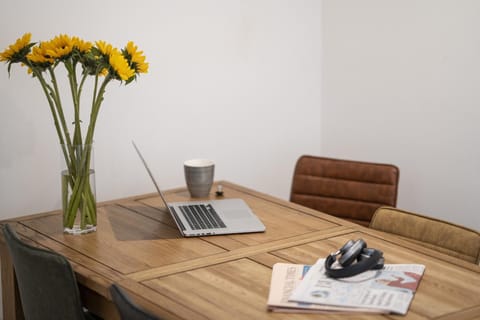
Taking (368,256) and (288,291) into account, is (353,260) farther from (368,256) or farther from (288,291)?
(288,291)

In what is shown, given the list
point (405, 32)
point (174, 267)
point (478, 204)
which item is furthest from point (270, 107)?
point (174, 267)

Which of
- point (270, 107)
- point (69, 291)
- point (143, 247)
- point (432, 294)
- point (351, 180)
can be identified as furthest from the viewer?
point (270, 107)

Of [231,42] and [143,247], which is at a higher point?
[231,42]

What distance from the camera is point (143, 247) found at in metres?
2.36

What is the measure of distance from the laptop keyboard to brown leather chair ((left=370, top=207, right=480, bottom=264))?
0.54m

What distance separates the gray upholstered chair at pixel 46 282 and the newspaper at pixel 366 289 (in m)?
0.61

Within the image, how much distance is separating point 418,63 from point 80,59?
5.51 feet

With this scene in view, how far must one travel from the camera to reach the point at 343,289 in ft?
6.38

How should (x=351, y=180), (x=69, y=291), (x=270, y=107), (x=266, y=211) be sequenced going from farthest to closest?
1. (x=270, y=107)
2. (x=351, y=180)
3. (x=266, y=211)
4. (x=69, y=291)

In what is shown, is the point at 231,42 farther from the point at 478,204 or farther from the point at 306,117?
the point at 478,204

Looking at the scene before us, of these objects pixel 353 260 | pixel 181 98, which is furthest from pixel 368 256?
pixel 181 98

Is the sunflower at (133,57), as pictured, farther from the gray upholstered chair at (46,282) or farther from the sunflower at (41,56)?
the gray upholstered chair at (46,282)

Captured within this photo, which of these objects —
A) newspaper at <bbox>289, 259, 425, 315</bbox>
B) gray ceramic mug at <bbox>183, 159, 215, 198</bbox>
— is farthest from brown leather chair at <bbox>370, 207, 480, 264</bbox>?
gray ceramic mug at <bbox>183, 159, 215, 198</bbox>

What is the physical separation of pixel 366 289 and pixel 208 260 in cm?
50
